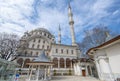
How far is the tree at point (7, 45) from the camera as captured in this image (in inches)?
724

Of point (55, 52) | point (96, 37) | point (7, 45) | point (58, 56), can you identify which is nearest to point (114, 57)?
point (96, 37)

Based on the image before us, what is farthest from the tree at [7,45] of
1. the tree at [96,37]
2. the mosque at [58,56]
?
the tree at [96,37]

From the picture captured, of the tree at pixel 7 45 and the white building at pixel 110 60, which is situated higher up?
the tree at pixel 7 45

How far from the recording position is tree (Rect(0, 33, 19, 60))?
18.4 meters

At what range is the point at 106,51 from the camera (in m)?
8.16

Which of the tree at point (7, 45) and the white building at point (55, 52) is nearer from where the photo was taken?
the tree at point (7, 45)

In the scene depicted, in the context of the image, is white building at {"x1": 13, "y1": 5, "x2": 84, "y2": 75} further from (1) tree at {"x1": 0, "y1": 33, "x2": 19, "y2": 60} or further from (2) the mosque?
(1) tree at {"x1": 0, "y1": 33, "x2": 19, "y2": 60}

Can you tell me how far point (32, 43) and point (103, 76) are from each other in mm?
26567

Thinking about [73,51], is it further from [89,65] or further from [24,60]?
[24,60]

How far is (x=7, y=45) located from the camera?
61.6 feet

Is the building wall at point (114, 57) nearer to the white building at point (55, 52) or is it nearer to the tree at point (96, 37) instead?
the tree at point (96, 37)

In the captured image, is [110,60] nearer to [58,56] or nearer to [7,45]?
[58,56]

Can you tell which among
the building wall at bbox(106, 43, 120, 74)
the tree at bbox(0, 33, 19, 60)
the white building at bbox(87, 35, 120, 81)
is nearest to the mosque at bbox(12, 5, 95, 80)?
the tree at bbox(0, 33, 19, 60)

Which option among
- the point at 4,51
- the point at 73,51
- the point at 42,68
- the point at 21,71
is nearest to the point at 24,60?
the point at 21,71
